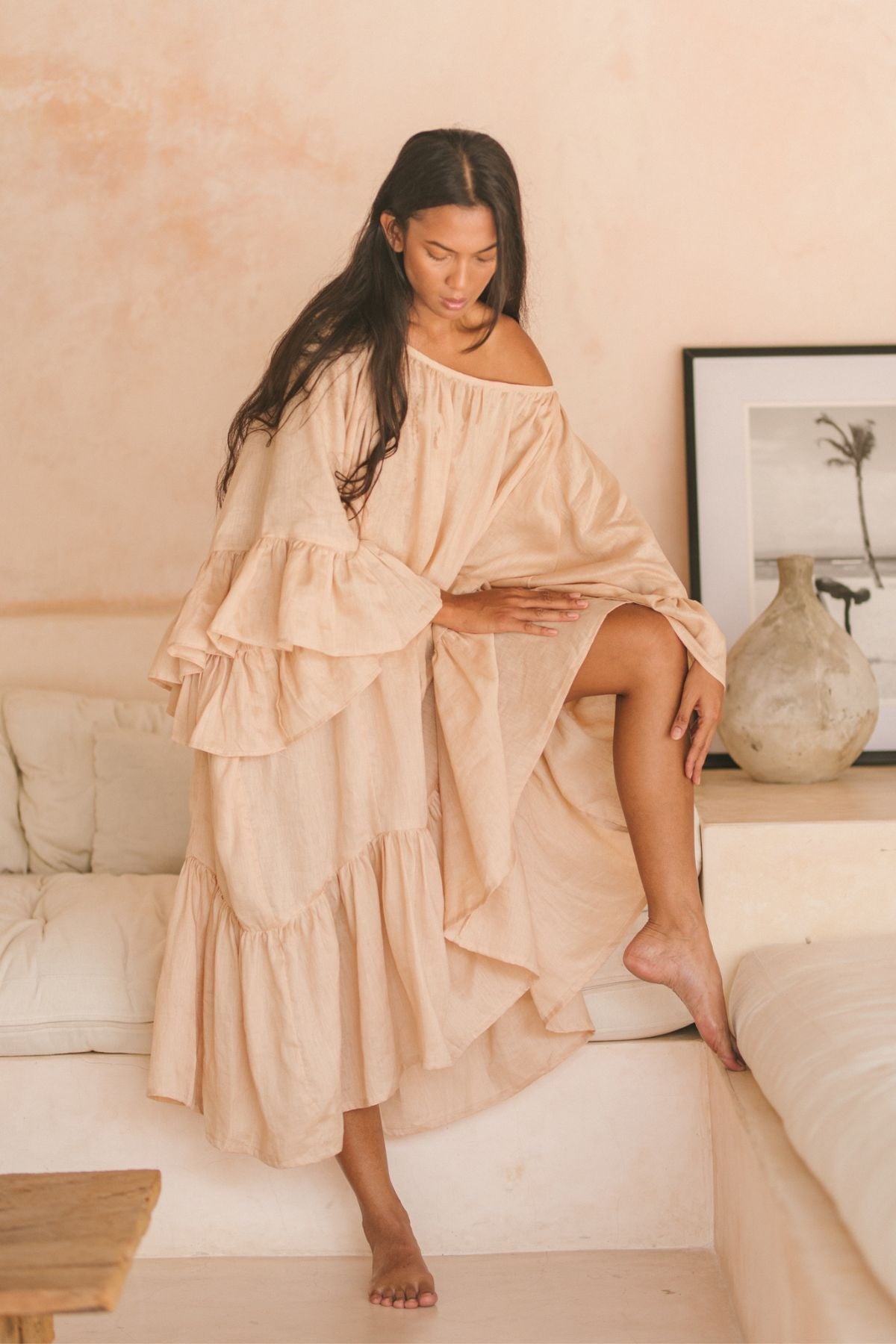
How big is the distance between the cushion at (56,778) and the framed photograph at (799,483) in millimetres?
1245

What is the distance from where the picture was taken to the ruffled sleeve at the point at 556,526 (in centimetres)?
205

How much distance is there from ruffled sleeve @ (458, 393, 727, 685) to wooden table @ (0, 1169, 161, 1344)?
3.57 feet

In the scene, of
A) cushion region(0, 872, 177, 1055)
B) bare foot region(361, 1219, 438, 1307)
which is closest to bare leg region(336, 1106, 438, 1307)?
bare foot region(361, 1219, 438, 1307)

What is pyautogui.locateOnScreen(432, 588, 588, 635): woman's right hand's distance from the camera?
1900mm

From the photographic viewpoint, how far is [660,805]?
72.2 inches

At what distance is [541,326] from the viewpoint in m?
2.89

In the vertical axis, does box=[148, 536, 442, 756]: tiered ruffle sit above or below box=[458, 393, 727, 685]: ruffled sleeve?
below

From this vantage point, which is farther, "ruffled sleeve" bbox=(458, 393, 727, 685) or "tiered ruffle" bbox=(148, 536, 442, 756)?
"ruffled sleeve" bbox=(458, 393, 727, 685)

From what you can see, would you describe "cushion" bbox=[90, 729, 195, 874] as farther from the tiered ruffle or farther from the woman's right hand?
the woman's right hand

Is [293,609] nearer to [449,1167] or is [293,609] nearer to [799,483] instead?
[449,1167]

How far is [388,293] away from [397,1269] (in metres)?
1.42

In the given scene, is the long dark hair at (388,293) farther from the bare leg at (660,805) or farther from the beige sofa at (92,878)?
the beige sofa at (92,878)

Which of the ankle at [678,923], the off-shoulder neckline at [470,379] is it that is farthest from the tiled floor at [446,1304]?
the off-shoulder neckline at [470,379]

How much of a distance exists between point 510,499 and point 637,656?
14.6 inches
